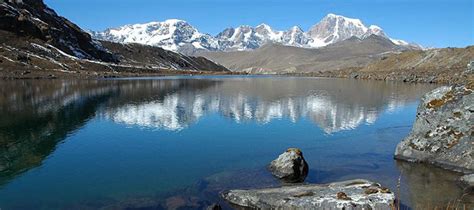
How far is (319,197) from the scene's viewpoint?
779 inches

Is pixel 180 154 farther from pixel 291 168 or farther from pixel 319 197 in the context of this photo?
pixel 319 197

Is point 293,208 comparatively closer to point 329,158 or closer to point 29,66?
point 329,158

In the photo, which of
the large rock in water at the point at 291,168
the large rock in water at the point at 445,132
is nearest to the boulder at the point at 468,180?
the large rock in water at the point at 445,132

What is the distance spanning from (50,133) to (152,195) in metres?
25.3

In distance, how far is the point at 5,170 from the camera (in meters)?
28.8

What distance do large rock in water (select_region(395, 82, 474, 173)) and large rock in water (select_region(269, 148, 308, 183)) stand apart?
9.53m

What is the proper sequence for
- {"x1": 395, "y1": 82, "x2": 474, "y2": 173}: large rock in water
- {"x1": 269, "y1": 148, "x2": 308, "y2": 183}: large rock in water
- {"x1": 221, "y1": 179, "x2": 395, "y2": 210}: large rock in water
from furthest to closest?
{"x1": 395, "y1": 82, "x2": 474, "y2": 173}: large rock in water, {"x1": 269, "y1": 148, "x2": 308, "y2": 183}: large rock in water, {"x1": 221, "y1": 179, "x2": 395, "y2": 210}: large rock in water

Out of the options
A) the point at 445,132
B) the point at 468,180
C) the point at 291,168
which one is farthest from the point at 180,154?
the point at 468,180

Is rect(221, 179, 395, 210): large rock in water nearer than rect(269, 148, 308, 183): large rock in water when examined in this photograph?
Yes

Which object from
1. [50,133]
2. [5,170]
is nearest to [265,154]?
[5,170]

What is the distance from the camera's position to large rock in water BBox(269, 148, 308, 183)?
2639 cm

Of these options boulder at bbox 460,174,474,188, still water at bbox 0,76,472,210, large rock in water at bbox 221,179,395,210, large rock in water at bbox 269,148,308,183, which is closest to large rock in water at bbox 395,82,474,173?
still water at bbox 0,76,472,210

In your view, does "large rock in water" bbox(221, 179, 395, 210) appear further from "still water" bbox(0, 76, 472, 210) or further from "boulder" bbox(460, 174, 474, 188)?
"boulder" bbox(460, 174, 474, 188)

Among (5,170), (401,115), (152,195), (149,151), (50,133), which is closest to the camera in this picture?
(152,195)
